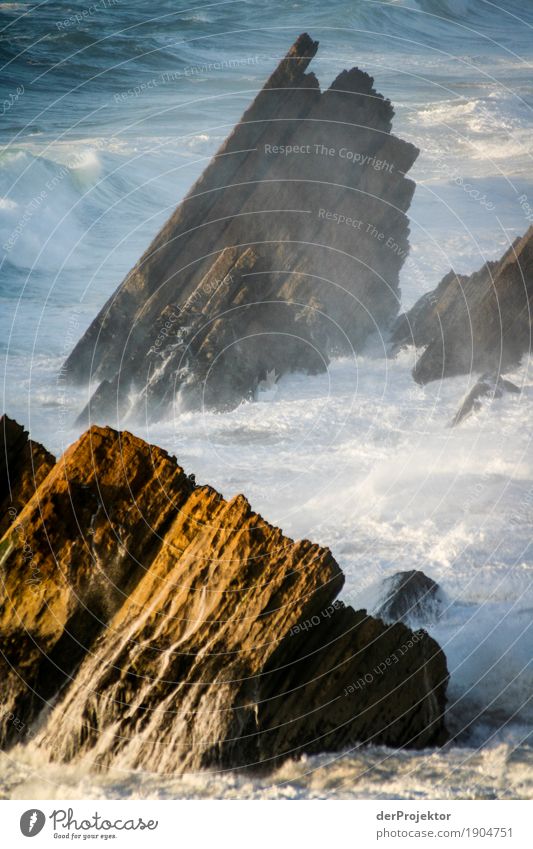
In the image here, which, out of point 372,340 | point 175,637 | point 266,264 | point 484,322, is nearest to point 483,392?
point 484,322

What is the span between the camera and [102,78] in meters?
37.8

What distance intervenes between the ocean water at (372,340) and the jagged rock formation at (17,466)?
16.7 feet

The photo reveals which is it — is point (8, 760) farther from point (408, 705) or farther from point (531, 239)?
point (531, 239)

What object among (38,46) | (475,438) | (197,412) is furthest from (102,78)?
(475,438)

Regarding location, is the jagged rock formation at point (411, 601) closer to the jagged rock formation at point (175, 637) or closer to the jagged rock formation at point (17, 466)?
the jagged rock formation at point (175, 637)

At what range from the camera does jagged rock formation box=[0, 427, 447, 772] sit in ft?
56.5

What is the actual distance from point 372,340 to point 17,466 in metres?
17.8

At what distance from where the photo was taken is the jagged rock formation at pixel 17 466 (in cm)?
1861

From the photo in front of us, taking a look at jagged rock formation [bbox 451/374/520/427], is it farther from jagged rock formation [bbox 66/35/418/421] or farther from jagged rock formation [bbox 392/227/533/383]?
jagged rock formation [bbox 66/35/418/421]

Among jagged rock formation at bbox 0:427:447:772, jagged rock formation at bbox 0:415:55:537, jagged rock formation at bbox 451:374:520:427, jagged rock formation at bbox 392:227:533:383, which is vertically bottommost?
jagged rock formation at bbox 0:427:447:772

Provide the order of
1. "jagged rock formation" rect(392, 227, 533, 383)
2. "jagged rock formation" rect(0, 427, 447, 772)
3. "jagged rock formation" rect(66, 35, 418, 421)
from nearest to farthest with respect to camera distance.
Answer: "jagged rock formation" rect(0, 427, 447, 772), "jagged rock formation" rect(392, 227, 533, 383), "jagged rock formation" rect(66, 35, 418, 421)

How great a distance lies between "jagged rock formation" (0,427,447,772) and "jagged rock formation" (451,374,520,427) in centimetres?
1222

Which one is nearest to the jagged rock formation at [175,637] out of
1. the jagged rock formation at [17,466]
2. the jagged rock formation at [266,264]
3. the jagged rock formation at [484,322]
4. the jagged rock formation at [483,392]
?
the jagged rock formation at [17,466]

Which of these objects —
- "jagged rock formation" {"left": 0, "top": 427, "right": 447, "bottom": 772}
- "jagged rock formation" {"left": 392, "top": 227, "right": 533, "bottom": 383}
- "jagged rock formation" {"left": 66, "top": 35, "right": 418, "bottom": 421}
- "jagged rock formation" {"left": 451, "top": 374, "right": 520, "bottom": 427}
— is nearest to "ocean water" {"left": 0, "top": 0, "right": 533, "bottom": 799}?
"jagged rock formation" {"left": 451, "top": 374, "right": 520, "bottom": 427}
